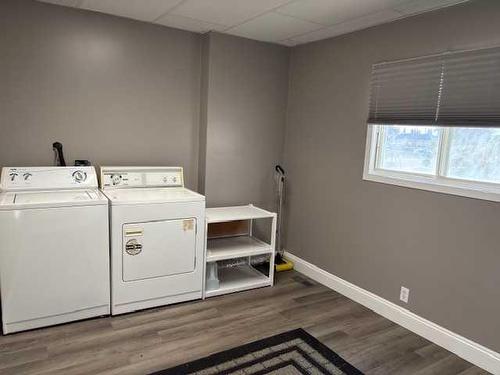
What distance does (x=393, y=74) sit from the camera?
9.32 feet

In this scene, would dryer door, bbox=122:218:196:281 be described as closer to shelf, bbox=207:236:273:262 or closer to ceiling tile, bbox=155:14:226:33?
shelf, bbox=207:236:273:262

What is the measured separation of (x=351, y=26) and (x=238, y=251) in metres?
2.17

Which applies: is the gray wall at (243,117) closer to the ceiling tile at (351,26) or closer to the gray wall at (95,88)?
the gray wall at (95,88)

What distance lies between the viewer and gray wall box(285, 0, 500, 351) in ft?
7.77

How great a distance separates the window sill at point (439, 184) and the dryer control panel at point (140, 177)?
1.72 m

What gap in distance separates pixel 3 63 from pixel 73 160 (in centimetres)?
87

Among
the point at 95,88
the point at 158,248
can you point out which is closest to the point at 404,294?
the point at 158,248

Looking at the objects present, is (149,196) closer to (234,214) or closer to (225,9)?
(234,214)

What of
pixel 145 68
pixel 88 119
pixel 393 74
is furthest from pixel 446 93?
pixel 88 119

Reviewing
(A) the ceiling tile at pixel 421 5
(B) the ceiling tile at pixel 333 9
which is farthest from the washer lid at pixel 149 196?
(A) the ceiling tile at pixel 421 5

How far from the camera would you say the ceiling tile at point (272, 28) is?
9.64 ft

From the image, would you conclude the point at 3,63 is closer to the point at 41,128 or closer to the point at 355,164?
the point at 41,128

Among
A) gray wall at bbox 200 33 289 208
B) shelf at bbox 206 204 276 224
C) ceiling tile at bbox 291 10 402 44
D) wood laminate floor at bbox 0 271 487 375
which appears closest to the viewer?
wood laminate floor at bbox 0 271 487 375

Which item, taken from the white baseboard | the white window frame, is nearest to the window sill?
the white window frame
